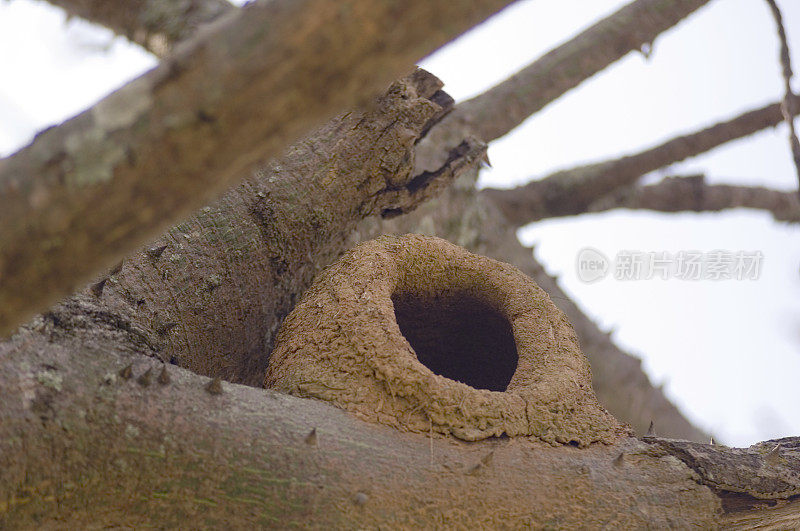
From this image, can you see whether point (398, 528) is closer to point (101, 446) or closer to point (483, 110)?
point (101, 446)

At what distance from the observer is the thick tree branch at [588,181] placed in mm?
6258

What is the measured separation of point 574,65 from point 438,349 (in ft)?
8.24

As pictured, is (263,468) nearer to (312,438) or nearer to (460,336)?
(312,438)

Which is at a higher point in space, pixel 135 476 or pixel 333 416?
pixel 333 416

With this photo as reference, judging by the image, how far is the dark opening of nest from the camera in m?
3.51

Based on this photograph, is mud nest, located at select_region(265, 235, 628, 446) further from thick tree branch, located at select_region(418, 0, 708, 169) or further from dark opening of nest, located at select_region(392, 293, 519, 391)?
thick tree branch, located at select_region(418, 0, 708, 169)

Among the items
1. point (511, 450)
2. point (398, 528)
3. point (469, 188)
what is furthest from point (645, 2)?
point (398, 528)

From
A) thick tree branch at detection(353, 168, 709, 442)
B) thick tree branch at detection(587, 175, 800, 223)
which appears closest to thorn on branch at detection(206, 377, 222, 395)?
thick tree branch at detection(353, 168, 709, 442)

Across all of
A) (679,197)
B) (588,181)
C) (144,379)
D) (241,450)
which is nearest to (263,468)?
(241,450)

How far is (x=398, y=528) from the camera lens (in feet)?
6.76

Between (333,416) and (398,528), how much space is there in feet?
1.35

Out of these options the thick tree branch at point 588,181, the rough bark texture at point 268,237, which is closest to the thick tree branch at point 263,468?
the rough bark texture at point 268,237

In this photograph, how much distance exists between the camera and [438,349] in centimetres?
373

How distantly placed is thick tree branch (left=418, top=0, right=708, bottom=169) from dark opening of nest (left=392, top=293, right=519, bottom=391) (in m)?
1.87
